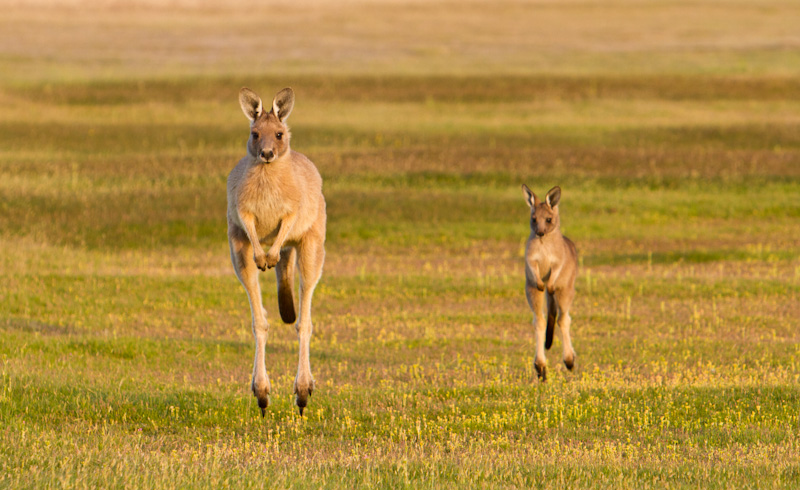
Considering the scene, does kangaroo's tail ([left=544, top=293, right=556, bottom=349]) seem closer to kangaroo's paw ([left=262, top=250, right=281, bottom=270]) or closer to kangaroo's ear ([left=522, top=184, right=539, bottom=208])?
kangaroo's ear ([left=522, top=184, right=539, bottom=208])

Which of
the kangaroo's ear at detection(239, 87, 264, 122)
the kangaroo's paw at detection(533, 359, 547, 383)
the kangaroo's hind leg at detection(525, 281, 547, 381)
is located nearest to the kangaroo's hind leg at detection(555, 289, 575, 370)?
the kangaroo's hind leg at detection(525, 281, 547, 381)

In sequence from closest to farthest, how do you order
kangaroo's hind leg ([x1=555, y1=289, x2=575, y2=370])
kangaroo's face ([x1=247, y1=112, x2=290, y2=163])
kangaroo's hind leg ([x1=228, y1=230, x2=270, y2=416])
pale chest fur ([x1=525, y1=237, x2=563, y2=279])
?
kangaroo's face ([x1=247, y1=112, x2=290, y2=163]) → kangaroo's hind leg ([x1=228, y1=230, x2=270, y2=416]) → pale chest fur ([x1=525, y1=237, x2=563, y2=279]) → kangaroo's hind leg ([x1=555, y1=289, x2=575, y2=370])

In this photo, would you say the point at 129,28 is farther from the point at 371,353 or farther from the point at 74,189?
the point at 371,353

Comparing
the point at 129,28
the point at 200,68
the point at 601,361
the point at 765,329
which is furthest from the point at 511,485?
the point at 129,28

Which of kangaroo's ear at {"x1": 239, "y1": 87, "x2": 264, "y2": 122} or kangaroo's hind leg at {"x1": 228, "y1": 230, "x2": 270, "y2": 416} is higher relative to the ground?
kangaroo's ear at {"x1": 239, "y1": 87, "x2": 264, "y2": 122}

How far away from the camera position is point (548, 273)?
16297 mm

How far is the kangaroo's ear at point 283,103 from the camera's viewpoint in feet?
33.6

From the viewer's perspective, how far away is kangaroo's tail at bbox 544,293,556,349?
15.6m

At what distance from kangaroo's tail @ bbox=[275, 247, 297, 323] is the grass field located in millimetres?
1418

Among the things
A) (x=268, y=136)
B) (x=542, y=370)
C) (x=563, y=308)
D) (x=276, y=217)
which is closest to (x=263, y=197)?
(x=276, y=217)

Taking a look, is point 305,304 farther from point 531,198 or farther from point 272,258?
point 531,198

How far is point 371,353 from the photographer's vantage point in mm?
18641

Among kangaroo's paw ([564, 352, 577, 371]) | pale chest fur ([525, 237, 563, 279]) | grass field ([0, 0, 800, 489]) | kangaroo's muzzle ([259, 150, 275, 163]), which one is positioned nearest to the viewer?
kangaroo's muzzle ([259, 150, 275, 163])

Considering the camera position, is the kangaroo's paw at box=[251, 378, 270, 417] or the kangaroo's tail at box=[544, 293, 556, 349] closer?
the kangaroo's paw at box=[251, 378, 270, 417]
